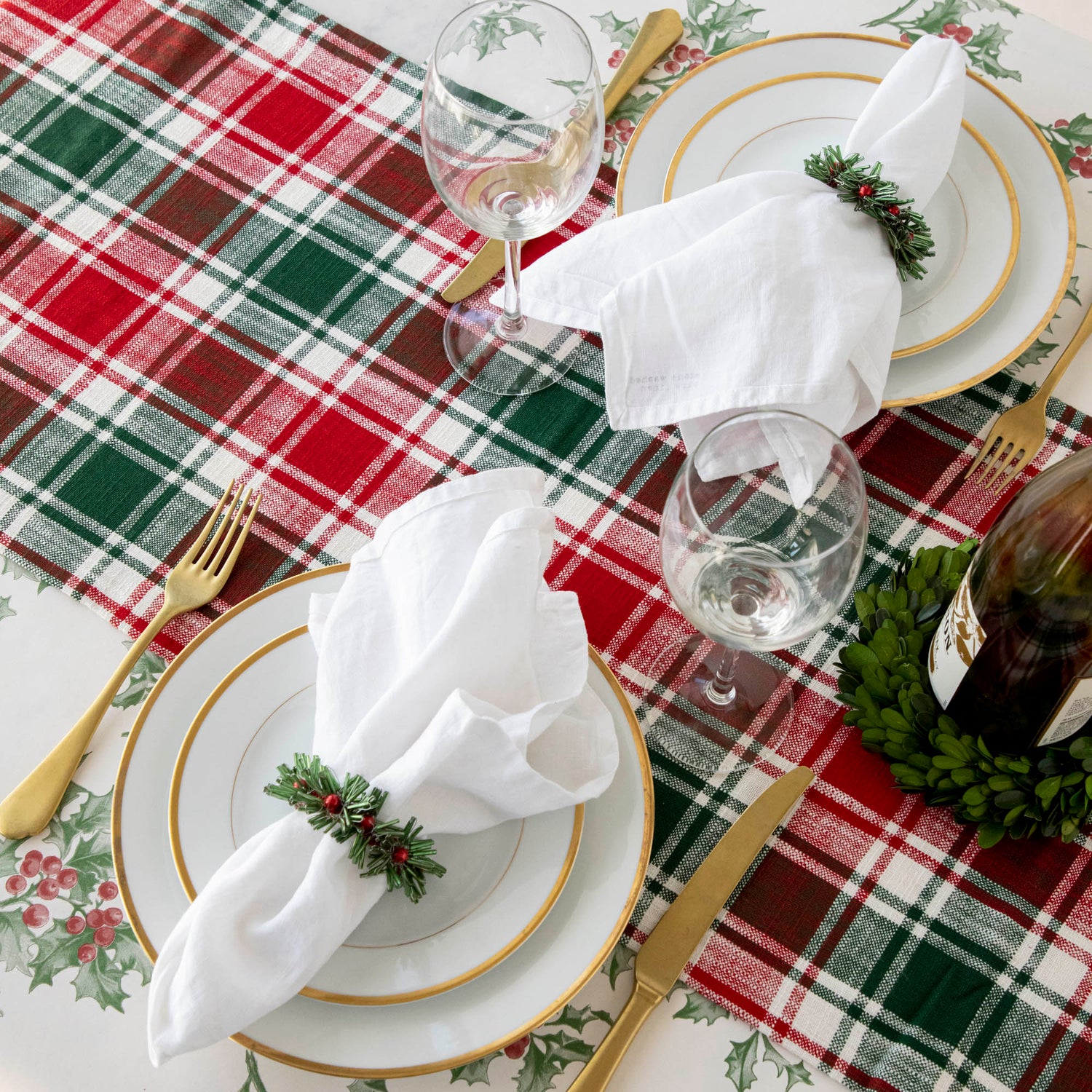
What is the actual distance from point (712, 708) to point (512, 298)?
0.37 metres

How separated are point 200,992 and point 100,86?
843mm

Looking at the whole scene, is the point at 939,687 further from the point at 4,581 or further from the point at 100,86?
the point at 100,86

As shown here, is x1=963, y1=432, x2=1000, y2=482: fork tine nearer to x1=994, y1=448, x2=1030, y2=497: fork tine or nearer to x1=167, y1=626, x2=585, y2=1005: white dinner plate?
x1=994, y1=448, x2=1030, y2=497: fork tine

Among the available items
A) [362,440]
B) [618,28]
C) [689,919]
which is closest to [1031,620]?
[689,919]

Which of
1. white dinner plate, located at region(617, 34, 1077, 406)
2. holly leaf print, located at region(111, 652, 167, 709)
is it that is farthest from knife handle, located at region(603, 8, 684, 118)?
holly leaf print, located at region(111, 652, 167, 709)

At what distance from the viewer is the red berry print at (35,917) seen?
72 cm

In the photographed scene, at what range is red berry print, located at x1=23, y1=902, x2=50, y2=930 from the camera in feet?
2.37

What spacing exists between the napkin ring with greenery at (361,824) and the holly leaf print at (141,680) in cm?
22

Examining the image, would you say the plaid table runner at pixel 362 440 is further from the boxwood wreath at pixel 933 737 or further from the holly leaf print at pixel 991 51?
the holly leaf print at pixel 991 51

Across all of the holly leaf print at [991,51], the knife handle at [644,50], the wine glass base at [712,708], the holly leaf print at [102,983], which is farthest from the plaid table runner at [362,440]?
the holly leaf print at [991,51]

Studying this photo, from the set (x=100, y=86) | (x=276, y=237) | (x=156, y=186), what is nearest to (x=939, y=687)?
(x=276, y=237)

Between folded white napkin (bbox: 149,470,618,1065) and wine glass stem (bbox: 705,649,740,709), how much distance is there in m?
0.13

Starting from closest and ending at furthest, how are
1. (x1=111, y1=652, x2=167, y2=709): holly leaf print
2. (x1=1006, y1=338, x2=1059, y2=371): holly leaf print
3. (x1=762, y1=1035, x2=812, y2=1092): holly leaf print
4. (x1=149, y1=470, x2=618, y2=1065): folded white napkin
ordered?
1. (x1=149, y1=470, x2=618, y2=1065): folded white napkin
2. (x1=762, y1=1035, x2=812, y2=1092): holly leaf print
3. (x1=111, y1=652, x2=167, y2=709): holly leaf print
4. (x1=1006, y1=338, x2=1059, y2=371): holly leaf print

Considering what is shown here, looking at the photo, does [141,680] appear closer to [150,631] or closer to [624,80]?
[150,631]
